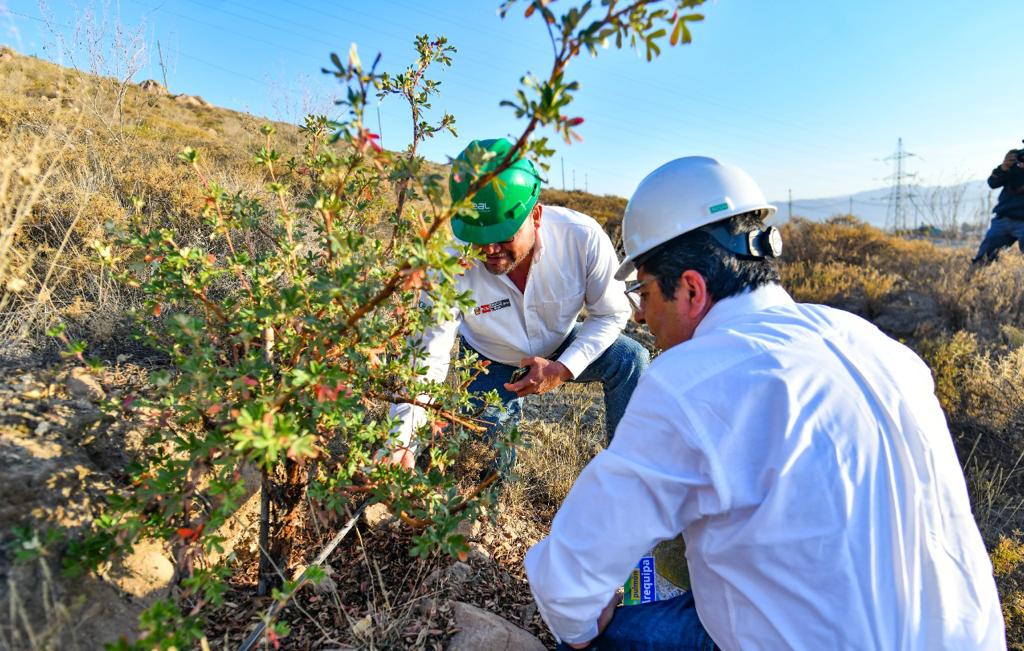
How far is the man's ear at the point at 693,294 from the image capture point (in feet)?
5.62

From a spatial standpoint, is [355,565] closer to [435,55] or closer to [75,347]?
[75,347]

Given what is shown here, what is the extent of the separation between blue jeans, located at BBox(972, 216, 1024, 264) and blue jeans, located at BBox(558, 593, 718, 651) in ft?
27.1

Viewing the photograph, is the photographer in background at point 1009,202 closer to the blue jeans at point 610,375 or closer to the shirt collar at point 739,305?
the blue jeans at point 610,375

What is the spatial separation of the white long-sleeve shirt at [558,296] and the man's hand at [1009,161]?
7.24 metres

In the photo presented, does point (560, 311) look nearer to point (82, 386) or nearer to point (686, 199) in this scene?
point (686, 199)

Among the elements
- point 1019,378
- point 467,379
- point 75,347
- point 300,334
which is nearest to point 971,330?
point 1019,378

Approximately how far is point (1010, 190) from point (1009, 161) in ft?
1.26

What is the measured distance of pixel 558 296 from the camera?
330 centimetres

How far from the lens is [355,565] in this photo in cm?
223

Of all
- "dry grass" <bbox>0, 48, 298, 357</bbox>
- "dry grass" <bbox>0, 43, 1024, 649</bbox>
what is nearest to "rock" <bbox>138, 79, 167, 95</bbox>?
"dry grass" <bbox>0, 48, 298, 357</bbox>

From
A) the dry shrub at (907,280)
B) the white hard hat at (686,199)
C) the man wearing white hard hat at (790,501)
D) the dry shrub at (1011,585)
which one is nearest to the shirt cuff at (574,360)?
the white hard hat at (686,199)

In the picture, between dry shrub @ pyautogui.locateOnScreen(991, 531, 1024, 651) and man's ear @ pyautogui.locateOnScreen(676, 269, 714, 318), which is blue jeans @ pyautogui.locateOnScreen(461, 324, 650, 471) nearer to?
man's ear @ pyautogui.locateOnScreen(676, 269, 714, 318)

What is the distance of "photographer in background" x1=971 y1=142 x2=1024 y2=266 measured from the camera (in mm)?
7340

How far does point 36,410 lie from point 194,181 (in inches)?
220
